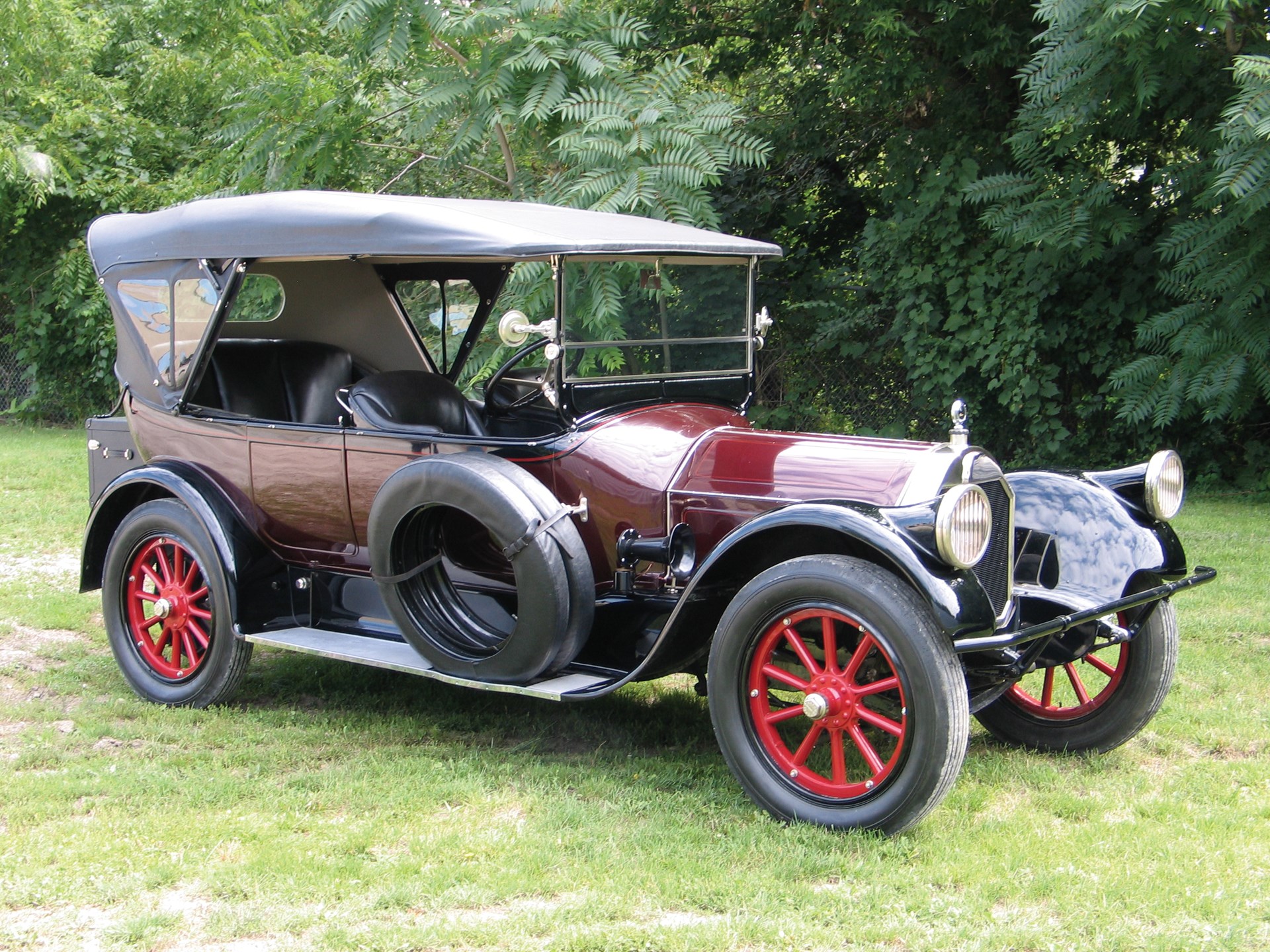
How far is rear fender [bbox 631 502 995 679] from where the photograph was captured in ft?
10.9

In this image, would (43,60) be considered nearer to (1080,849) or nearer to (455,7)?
(455,7)

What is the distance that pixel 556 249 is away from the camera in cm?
394

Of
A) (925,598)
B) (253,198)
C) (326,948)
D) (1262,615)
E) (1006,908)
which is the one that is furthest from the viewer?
(1262,615)

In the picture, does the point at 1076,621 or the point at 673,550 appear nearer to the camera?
the point at 1076,621

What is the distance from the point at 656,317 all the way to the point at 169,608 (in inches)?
90.4

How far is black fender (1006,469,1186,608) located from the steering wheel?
6.15 feet

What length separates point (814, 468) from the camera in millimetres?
3951

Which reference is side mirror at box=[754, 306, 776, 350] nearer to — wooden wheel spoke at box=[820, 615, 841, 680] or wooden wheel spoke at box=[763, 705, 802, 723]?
wooden wheel spoke at box=[820, 615, 841, 680]

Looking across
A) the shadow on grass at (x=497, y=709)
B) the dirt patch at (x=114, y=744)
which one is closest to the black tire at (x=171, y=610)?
the shadow on grass at (x=497, y=709)

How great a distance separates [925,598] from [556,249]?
1.62m

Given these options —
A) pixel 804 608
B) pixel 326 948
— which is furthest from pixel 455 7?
pixel 326 948

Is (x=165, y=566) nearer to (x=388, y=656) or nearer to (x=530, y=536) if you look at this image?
(x=388, y=656)

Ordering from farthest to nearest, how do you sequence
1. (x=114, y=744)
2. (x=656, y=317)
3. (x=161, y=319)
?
(x=161, y=319), (x=656, y=317), (x=114, y=744)

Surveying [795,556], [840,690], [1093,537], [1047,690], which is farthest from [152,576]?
[1093,537]
